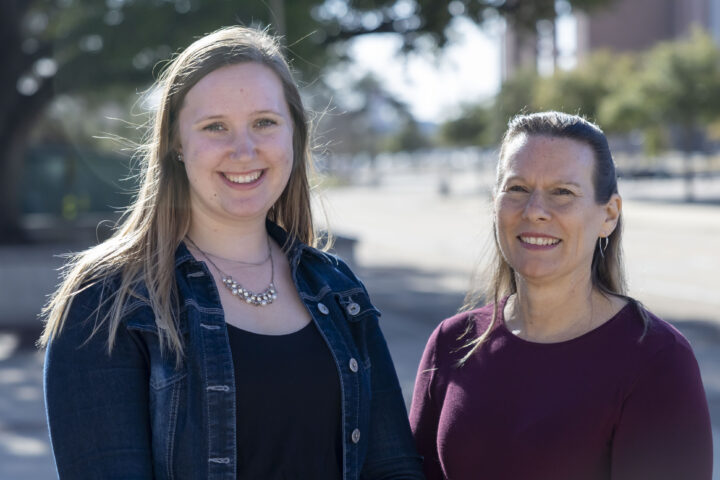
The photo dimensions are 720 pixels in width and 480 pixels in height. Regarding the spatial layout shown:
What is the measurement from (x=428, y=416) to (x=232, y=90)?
3.42 ft

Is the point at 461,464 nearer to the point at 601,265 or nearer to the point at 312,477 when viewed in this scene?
the point at 312,477

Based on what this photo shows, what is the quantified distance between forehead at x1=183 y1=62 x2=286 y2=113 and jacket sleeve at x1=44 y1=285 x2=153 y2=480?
0.58 meters

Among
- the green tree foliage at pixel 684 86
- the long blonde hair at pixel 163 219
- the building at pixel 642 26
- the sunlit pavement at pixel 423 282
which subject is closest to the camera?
the long blonde hair at pixel 163 219

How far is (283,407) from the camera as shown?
2102 millimetres

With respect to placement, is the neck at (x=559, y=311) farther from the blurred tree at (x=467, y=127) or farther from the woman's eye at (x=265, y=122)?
the blurred tree at (x=467, y=127)

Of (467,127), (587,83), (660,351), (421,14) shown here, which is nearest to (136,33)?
(421,14)

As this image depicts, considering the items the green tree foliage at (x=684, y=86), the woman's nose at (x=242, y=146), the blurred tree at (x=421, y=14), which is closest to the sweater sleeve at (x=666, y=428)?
the woman's nose at (x=242, y=146)

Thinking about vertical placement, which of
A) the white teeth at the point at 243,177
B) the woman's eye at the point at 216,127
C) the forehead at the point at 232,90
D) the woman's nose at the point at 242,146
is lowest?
the white teeth at the point at 243,177

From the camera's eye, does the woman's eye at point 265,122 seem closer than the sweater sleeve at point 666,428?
No

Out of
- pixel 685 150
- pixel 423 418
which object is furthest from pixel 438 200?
pixel 423 418

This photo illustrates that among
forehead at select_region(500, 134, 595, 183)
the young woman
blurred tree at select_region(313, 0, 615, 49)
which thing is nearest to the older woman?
forehead at select_region(500, 134, 595, 183)

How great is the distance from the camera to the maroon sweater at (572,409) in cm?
199

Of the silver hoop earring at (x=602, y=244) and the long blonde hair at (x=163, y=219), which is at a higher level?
the long blonde hair at (x=163, y=219)

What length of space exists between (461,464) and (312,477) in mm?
411
